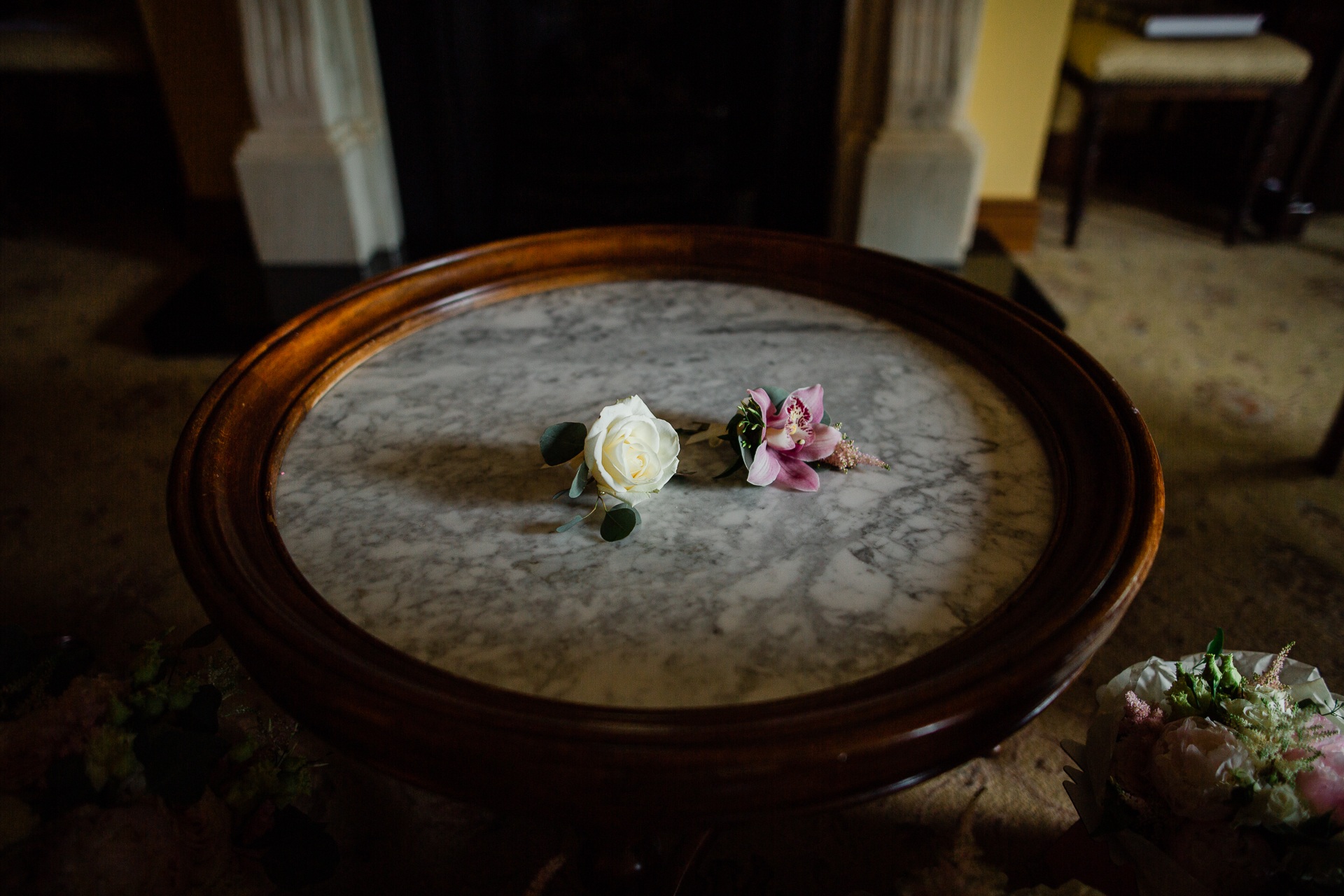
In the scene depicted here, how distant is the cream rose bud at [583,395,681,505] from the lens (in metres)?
0.69

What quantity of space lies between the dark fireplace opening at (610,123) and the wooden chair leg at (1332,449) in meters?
1.18

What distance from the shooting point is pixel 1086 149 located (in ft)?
7.10

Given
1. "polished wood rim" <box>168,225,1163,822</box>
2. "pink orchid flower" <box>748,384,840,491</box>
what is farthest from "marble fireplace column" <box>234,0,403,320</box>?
"pink orchid flower" <box>748,384,840,491</box>

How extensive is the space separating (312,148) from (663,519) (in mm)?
1626

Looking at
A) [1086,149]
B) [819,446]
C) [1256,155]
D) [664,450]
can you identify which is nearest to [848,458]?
[819,446]

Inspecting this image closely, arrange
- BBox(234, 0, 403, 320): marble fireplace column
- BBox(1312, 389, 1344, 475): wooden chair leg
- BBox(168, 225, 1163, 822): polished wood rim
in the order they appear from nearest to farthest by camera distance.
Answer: BBox(168, 225, 1163, 822): polished wood rim < BBox(1312, 389, 1344, 475): wooden chair leg < BBox(234, 0, 403, 320): marble fireplace column

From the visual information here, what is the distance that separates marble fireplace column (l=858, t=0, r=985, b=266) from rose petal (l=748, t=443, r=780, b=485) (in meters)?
1.36

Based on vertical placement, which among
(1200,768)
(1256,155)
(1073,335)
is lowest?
(1073,335)

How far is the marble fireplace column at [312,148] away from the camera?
1.87m

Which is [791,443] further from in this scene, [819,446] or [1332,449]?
[1332,449]

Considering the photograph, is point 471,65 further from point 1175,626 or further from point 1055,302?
point 1175,626

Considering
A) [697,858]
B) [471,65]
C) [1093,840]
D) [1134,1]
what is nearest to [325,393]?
[697,858]

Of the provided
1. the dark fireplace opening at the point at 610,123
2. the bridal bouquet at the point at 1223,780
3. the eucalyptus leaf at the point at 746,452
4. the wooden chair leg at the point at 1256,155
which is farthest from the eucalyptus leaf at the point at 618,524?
the wooden chair leg at the point at 1256,155

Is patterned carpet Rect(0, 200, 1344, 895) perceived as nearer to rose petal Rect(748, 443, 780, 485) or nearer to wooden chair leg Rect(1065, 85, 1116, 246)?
wooden chair leg Rect(1065, 85, 1116, 246)
